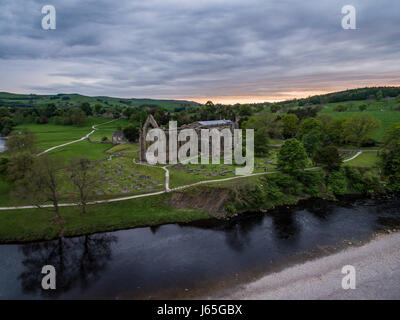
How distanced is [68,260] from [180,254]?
43.8ft

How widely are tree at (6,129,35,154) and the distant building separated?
36.8 metres

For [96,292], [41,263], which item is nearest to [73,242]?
[41,263]

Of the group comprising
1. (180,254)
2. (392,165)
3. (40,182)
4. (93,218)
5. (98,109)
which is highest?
(98,109)

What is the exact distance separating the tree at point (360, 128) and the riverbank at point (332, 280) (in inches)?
1991

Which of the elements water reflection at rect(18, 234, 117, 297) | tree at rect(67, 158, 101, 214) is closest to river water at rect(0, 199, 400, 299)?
water reflection at rect(18, 234, 117, 297)

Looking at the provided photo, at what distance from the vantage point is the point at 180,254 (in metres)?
27.7

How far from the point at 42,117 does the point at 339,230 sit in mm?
147370

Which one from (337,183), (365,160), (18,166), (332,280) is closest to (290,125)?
(365,160)

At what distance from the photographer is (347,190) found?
47.3 m

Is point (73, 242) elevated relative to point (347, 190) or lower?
lower

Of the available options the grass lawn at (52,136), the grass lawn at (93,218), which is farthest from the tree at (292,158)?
the grass lawn at (52,136)

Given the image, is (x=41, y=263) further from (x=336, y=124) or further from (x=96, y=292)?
(x=336, y=124)

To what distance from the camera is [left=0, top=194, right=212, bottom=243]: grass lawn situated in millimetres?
30391

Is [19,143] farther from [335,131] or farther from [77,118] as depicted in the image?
[335,131]
